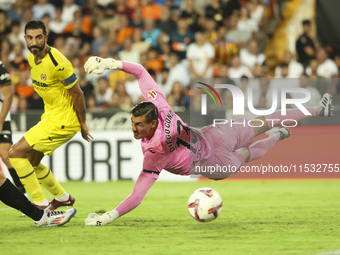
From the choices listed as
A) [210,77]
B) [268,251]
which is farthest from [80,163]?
[268,251]

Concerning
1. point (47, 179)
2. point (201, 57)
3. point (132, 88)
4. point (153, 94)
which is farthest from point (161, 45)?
point (153, 94)

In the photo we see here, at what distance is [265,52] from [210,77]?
2.54 m

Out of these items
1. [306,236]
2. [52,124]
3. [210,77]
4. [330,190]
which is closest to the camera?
[306,236]

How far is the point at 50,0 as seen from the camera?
1353 centimetres

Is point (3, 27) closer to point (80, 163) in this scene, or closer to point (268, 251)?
point (80, 163)

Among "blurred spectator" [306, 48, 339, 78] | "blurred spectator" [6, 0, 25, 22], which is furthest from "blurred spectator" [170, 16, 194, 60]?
"blurred spectator" [6, 0, 25, 22]

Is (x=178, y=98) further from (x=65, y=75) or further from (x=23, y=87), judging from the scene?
(x=65, y=75)

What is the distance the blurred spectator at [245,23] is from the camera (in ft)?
41.9

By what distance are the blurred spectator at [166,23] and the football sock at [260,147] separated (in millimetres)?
6510

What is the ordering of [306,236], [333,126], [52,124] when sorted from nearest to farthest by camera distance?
[306,236], [52,124], [333,126]

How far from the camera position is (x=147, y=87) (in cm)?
566

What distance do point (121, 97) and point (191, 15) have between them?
10.6 feet

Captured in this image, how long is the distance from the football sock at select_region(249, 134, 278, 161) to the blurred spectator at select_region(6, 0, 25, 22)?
9021 mm

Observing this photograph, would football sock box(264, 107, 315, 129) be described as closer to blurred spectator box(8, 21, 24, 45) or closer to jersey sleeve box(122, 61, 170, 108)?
jersey sleeve box(122, 61, 170, 108)
